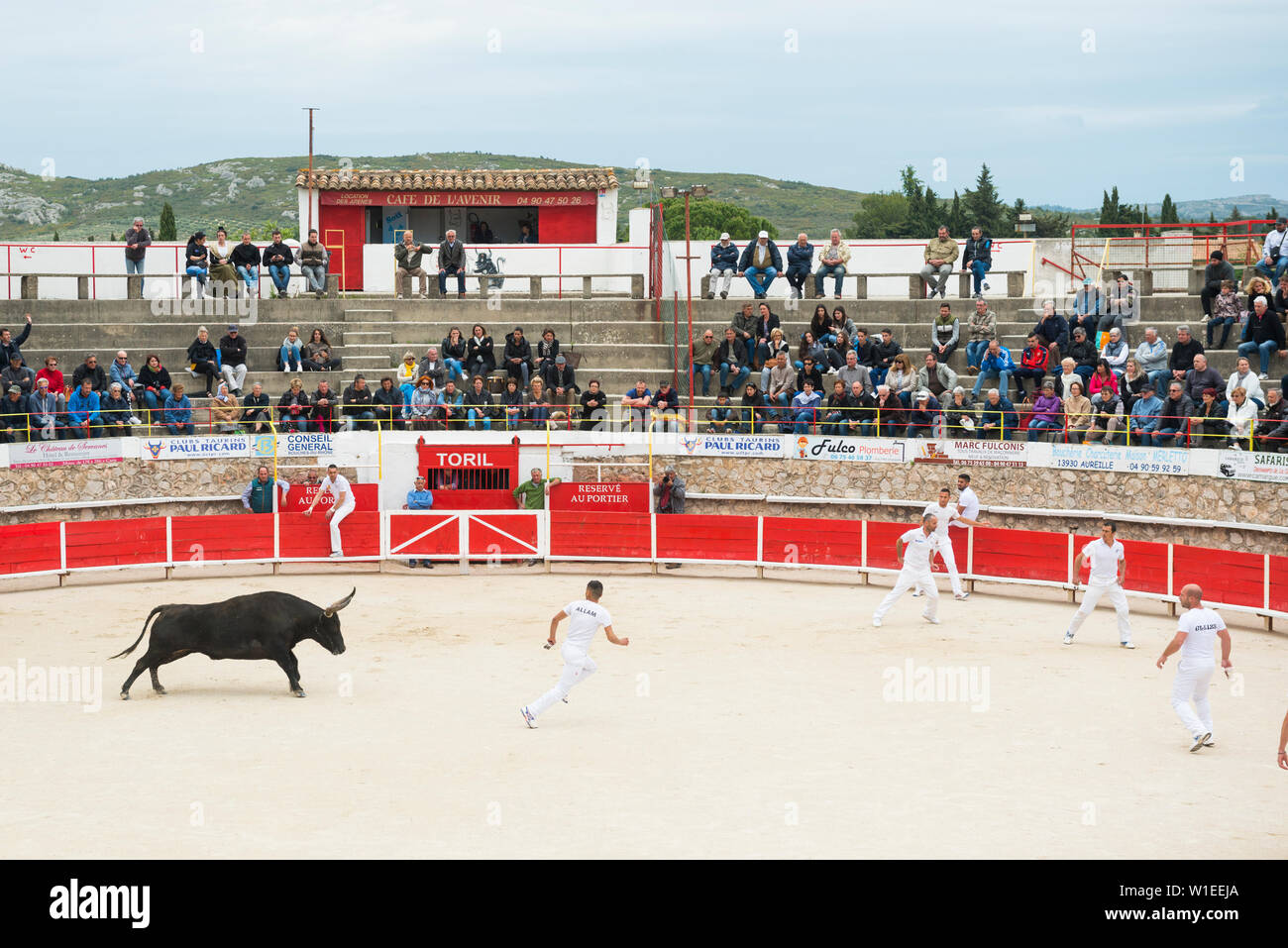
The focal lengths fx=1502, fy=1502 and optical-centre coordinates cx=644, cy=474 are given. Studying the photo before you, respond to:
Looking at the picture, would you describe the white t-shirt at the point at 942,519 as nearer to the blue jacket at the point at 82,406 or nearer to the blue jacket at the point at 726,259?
the blue jacket at the point at 726,259

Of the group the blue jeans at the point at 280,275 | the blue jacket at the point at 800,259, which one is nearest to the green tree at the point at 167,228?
the blue jeans at the point at 280,275

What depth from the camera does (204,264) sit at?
3147 centimetres

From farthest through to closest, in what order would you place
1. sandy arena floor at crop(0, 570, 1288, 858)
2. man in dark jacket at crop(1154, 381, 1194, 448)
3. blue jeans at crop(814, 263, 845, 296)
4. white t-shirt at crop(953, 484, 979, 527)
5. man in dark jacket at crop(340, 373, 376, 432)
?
blue jeans at crop(814, 263, 845, 296)
man in dark jacket at crop(340, 373, 376, 432)
man in dark jacket at crop(1154, 381, 1194, 448)
white t-shirt at crop(953, 484, 979, 527)
sandy arena floor at crop(0, 570, 1288, 858)

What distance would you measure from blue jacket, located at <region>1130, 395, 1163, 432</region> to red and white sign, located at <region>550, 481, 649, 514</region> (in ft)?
27.4

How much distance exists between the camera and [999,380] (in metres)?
26.8

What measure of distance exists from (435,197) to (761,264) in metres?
11.5

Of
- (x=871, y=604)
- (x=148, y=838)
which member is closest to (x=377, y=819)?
(x=148, y=838)

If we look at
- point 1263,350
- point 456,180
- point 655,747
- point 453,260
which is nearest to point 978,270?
point 1263,350

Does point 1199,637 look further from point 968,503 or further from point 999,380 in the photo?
point 999,380

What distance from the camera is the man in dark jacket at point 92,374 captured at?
25.9 meters

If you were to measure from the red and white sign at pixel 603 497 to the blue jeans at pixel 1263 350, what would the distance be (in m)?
10.2

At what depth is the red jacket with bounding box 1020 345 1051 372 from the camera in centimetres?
2606

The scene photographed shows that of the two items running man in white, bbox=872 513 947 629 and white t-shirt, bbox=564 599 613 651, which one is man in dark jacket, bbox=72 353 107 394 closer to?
running man in white, bbox=872 513 947 629

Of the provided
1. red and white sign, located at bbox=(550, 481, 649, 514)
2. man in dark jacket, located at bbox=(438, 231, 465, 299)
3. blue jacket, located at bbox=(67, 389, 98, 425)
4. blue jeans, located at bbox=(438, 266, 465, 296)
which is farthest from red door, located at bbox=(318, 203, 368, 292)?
red and white sign, located at bbox=(550, 481, 649, 514)
